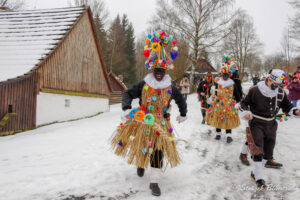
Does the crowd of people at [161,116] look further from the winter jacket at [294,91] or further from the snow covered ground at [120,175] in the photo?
the winter jacket at [294,91]

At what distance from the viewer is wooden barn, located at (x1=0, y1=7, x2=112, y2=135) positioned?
799cm

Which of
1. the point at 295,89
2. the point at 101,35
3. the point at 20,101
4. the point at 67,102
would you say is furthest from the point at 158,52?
the point at 101,35

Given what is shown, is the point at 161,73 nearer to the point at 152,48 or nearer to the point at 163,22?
the point at 152,48

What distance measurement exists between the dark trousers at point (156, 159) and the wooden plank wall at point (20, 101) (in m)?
6.92

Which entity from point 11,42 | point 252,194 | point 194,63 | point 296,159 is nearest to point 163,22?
point 194,63

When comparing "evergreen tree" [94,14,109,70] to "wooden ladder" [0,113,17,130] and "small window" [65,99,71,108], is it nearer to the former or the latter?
"small window" [65,99,71,108]

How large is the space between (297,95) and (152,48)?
350 inches

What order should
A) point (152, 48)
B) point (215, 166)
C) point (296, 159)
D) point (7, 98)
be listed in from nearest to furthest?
point (152, 48)
point (215, 166)
point (296, 159)
point (7, 98)

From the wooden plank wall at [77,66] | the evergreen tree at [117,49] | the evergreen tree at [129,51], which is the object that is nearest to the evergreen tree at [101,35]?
the evergreen tree at [117,49]

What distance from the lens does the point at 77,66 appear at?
1152cm

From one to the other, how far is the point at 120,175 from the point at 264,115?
2.61 m

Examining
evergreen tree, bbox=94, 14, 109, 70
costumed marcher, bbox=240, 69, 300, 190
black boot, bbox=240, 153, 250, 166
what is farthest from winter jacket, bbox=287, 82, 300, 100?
→ evergreen tree, bbox=94, 14, 109, 70

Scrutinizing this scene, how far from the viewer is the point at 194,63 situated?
20094mm

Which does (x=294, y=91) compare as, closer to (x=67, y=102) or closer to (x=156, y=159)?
(x=156, y=159)
